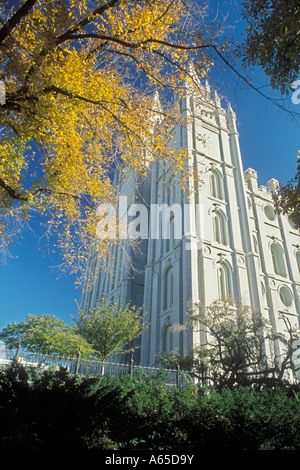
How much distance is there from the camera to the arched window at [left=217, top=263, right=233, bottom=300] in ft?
66.5

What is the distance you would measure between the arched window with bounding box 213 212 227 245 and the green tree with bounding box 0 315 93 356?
11719 mm

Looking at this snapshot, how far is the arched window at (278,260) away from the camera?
1021 inches

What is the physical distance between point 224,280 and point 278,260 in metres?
8.60

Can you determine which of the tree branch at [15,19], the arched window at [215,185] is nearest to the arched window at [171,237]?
the arched window at [215,185]

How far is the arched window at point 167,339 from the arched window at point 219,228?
281 inches

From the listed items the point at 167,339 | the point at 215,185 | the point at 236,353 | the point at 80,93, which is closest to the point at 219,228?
the point at 215,185

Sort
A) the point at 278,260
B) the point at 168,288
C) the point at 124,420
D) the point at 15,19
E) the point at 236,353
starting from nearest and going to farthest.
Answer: the point at 124,420, the point at 15,19, the point at 236,353, the point at 168,288, the point at 278,260

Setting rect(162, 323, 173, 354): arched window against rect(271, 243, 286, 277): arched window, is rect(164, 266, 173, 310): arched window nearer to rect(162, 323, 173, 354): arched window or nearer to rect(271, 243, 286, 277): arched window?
rect(162, 323, 173, 354): arched window

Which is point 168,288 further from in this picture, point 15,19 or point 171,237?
point 15,19

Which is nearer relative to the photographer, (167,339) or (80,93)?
(80,93)

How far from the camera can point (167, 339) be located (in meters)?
19.9
